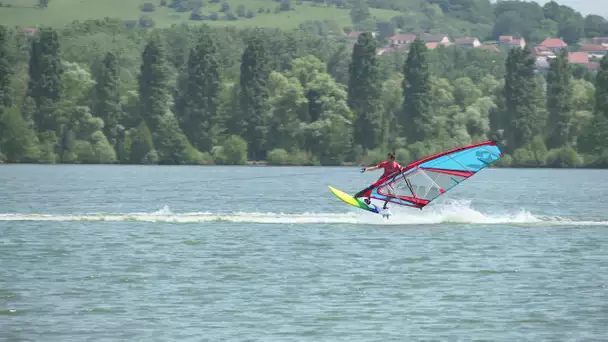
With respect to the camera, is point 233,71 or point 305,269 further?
point 233,71

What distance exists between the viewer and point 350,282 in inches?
1077

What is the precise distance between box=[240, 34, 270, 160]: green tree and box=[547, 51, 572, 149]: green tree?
2511cm

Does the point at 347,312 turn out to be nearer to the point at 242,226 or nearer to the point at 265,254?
the point at 265,254

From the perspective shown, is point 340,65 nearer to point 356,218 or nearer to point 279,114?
Result: point 279,114

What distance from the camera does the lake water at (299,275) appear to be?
72.6ft

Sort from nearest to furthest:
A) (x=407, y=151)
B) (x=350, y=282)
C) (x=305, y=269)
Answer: (x=350, y=282) → (x=305, y=269) → (x=407, y=151)

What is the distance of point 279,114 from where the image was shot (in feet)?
367

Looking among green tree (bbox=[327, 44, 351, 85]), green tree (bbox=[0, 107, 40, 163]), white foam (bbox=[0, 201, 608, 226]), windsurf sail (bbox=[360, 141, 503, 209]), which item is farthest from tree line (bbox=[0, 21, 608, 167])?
windsurf sail (bbox=[360, 141, 503, 209])

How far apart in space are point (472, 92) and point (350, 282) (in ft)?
308

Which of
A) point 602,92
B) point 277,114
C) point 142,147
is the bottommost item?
point 142,147

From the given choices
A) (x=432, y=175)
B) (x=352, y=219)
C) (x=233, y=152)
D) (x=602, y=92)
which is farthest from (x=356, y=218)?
(x=602, y=92)

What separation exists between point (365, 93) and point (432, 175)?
73569 millimetres

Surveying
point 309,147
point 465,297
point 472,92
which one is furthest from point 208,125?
point 465,297

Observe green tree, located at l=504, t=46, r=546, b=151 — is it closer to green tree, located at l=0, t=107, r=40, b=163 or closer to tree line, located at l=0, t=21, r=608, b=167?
tree line, located at l=0, t=21, r=608, b=167
